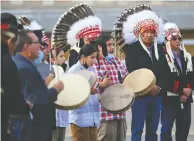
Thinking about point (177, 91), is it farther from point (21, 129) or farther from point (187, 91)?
point (21, 129)

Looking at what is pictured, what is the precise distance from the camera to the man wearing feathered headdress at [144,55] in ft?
26.6

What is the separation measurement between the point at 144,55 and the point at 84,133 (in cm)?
127

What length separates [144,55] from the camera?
8234 millimetres

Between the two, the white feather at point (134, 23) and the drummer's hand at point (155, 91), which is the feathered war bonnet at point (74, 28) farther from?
the drummer's hand at point (155, 91)

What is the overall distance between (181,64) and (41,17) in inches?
249

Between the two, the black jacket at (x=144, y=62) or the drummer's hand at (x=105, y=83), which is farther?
the black jacket at (x=144, y=62)

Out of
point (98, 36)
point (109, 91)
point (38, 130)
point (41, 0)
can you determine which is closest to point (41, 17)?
point (41, 0)

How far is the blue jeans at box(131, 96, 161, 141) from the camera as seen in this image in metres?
8.06

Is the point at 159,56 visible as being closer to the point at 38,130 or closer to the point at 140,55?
the point at 140,55

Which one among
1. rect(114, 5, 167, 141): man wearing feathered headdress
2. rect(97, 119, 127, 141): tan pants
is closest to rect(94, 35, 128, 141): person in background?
rect(97, 119, 127, 141): tan pants

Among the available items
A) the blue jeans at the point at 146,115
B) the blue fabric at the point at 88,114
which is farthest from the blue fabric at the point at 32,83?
the blue jeans at the point at 146,115

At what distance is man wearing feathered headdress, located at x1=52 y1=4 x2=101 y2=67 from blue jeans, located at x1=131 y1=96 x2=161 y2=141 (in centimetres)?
98

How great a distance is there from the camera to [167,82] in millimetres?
8219

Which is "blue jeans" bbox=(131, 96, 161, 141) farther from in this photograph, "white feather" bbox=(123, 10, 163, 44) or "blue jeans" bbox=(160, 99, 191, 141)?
"white feather" bbox=(123, 10, 163, 44)
